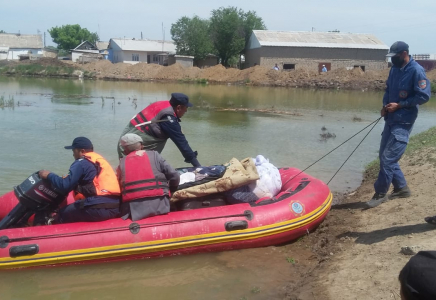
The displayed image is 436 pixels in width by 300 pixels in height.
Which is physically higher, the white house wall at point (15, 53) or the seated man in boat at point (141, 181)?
the white house wall at point (15, 53)

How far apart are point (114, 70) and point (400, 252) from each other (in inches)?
1593

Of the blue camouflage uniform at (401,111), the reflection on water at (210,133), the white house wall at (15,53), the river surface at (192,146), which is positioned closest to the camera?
the river surface at (192,146)

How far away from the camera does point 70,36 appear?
79.7 m

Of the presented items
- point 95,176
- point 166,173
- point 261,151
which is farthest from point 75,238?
point 261,151

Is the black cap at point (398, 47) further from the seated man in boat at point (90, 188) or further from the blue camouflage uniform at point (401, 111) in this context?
the seated man in boat at point (90, 188)

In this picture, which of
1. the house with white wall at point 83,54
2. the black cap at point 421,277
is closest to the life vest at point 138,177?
the black cap at point 421,277

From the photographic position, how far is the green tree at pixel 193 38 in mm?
48969

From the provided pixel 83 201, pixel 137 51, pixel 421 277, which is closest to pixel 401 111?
pixel 83 201

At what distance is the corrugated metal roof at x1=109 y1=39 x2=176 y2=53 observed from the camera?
54.6 meters

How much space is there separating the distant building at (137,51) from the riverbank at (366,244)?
158ft

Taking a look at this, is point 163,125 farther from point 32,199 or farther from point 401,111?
point 401,111

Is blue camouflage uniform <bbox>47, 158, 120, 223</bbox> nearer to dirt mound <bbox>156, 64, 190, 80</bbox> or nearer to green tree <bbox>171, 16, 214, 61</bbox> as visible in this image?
dirt mound <bbox>156, 64, 190, 80</bbox>

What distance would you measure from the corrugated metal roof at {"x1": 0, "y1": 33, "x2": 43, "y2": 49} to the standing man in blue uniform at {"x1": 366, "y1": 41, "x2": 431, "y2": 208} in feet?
223

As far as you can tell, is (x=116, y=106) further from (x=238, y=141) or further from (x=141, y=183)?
(x=141, y=183)
